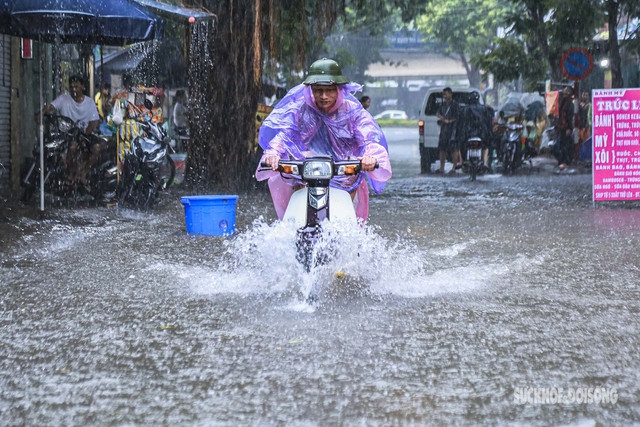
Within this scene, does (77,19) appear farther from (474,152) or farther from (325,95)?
(474,152)

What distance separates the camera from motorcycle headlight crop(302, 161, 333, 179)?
5465 millimetres

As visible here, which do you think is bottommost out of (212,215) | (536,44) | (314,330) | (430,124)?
(314,330)

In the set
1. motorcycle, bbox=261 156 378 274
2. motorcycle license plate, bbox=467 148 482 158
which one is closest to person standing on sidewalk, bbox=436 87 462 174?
motorcycle license plate, bbox=467 148 482 158

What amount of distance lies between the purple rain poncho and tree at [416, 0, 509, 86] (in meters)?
45.9

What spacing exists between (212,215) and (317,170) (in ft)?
12.3

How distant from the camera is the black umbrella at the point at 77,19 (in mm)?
10094

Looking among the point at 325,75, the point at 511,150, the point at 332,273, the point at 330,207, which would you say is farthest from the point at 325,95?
the point at 511,150

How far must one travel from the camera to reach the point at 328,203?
5664mm

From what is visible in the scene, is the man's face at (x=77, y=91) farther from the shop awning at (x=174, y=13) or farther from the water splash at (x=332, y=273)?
the water splash at (x=332, y=273)

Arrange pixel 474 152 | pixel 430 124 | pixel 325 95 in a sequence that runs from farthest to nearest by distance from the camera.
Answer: pixel 430 124
pixel 474 152
pixel 325 95

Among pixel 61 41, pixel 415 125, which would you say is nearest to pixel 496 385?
pixel 61 41

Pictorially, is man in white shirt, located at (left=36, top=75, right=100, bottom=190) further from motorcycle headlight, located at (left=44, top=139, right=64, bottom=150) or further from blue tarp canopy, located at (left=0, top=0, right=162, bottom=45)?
blue tarp canopy, located at (left=0, top=0, right=162, bottom=45)

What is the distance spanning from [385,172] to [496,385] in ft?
7.58

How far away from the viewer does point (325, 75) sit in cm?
594
